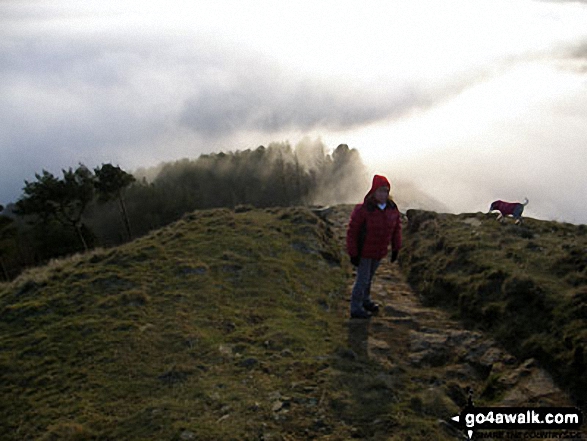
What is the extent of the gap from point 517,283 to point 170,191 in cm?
10899

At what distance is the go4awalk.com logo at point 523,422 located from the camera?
6742mm

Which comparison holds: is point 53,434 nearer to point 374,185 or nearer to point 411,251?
point 374,185

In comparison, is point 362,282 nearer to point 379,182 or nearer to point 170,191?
point 379,182

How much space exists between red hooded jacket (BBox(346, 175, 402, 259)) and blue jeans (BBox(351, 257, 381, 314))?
10.4 inches

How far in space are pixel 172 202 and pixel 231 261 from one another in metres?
81.8

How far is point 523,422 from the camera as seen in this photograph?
7.00 meters

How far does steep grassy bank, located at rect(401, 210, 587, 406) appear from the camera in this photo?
28.1 ft

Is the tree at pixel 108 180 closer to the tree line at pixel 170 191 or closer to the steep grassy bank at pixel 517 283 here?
the tree line at pixel 170 191

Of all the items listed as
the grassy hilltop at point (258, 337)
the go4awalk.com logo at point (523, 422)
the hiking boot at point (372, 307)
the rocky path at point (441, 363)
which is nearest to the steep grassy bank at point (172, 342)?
the grassy hilltop at point (258, 337)

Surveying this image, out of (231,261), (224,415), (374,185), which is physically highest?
(374,185)

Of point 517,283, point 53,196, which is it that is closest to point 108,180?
point 53,196

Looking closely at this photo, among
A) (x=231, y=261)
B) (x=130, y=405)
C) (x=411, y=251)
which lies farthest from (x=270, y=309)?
(x=411, y=251)

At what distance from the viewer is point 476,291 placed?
11.8m

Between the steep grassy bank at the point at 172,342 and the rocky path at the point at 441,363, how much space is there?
1.22m
